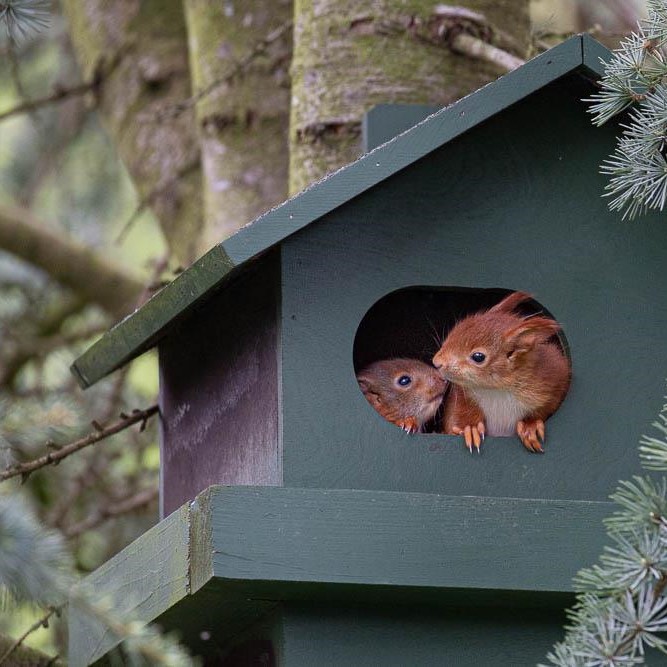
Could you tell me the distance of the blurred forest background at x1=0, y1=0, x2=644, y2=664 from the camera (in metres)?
4.05

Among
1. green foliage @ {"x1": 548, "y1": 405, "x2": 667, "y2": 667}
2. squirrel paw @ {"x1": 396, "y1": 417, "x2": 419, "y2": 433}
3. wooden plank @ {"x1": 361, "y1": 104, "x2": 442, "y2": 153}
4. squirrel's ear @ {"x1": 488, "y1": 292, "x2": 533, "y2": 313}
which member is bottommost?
green foliage @ {"x1": 548, "y1": 405, "x2": 667, "y2": 667}

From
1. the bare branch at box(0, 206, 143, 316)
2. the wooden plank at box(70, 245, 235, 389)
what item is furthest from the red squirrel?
the bare branch at box(0, 206, 143, 316)

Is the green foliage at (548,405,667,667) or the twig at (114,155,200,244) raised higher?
the twig at (114,155,200,244)

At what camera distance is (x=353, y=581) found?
2730 millimetres

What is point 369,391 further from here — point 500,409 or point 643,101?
point 643,101

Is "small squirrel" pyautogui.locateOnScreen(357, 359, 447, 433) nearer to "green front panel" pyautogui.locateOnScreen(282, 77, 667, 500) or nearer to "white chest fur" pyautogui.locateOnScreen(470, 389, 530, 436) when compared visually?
"white chest fur" pyautogui.locateOnScreen(470, 389, 530, 436)

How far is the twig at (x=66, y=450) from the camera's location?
129 inches

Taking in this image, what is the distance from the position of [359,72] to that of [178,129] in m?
1.07

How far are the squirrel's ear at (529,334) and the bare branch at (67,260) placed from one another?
6.47ft

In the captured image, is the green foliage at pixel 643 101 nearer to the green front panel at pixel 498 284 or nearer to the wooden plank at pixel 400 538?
the green front panel at pixel 498 284

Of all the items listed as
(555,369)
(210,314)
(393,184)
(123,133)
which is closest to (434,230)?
(393,184)

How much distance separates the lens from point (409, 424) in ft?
10.9

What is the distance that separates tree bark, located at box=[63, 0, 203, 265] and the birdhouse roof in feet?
5.49

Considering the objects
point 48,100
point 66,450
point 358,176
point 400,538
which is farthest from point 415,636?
point 48,100
